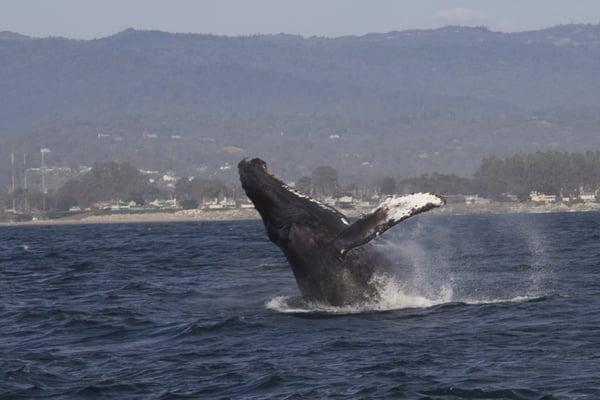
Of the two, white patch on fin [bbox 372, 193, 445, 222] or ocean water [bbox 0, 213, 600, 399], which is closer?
ocean water [bbox 0, 213, 600, 399]

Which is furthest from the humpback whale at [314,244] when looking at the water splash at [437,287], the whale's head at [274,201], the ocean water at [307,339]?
the ocean water at [307,339]

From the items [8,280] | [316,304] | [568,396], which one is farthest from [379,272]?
[8,280]

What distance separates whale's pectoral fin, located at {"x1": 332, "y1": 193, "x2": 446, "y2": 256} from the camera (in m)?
20.8

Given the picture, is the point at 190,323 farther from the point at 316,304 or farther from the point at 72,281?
the point at 72,281

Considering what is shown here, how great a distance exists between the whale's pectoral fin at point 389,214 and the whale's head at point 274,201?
1817mm

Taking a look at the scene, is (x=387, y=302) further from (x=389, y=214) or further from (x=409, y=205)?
(x=409, y=205)

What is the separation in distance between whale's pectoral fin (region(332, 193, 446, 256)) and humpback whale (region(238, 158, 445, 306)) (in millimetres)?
672

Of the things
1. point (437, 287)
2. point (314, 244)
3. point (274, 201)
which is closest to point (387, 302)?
point (314, 244)

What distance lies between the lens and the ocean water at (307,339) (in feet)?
57.1

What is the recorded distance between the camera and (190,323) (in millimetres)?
23562

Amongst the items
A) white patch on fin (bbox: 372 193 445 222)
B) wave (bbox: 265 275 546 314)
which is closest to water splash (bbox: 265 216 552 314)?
wave (bbox: 265 275 546 314)

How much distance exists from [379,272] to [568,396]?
7.80 metres

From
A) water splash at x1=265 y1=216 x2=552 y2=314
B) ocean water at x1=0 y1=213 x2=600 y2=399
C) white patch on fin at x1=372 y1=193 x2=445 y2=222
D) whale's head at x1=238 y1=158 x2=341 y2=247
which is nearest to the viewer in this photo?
ocean water at x1=0 y1=213 x2=600 y2=399

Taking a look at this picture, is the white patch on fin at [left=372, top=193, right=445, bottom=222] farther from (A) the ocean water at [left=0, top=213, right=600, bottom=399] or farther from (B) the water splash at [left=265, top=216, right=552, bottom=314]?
(B) the water splash at [left=265, top=216, right=552, bottom=314]
